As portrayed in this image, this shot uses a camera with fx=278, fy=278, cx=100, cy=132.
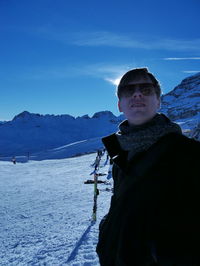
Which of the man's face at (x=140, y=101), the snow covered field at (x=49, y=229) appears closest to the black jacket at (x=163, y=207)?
the man's face at (x=140, y=101)

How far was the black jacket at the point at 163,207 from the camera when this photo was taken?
1.63 meters

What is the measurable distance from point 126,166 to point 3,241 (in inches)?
296

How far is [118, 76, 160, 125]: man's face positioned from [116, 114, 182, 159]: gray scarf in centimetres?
5

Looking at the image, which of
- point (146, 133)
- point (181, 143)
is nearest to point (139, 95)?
point (146, 133)

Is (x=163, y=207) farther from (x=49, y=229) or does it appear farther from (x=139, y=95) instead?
(x=49, y=229)

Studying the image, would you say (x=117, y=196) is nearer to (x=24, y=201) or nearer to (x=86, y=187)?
(x=24, y=201)

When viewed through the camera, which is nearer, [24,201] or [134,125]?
[134,125]

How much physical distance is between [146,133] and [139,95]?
0.32 meters

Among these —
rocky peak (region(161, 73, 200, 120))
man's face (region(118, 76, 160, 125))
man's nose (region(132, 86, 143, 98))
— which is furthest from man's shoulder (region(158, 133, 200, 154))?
rocky peak (region(161, 73, 200, 120))

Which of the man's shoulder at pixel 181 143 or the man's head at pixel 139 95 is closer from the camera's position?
the man's shoulder at pixel 181 143

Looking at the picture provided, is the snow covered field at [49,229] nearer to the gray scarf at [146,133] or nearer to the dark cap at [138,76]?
the gray scarf at [146,133]

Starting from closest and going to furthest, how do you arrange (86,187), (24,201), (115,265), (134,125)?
(115,265) < (134,125) < (24,201) < (86,187)

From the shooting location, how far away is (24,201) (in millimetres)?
15023

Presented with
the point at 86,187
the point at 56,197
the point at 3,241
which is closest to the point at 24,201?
the point at 56,197
